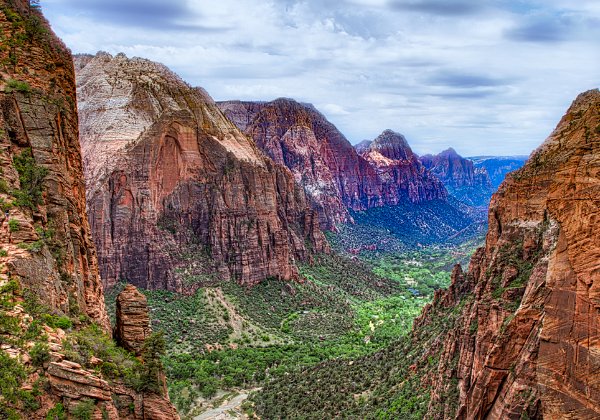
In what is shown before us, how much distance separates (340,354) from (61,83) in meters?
65.0

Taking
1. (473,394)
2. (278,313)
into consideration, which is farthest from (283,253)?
(473,394)

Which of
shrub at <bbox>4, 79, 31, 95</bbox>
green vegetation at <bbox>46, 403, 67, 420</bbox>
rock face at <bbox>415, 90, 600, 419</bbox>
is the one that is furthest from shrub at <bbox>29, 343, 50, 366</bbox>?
rock face at <bbox>415, 90, 600, 419</bbox>

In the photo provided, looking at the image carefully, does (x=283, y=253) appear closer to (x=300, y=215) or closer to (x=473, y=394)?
(x=300, y=215)

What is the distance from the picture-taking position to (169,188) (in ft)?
357

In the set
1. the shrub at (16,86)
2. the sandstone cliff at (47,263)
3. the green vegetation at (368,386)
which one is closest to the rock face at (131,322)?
the sandstone cliff at (47,263)

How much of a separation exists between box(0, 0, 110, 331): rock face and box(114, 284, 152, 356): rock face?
150 cm

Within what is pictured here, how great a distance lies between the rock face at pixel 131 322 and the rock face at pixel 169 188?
6742 cm

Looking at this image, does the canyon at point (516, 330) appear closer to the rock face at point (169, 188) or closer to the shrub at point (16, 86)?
the shrub at point (16, 86)

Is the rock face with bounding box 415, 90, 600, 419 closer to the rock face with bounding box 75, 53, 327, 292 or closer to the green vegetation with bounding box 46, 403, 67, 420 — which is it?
the green vegetation with bounding box 46, 403, 67, 420

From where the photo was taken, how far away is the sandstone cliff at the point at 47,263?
73.9ft

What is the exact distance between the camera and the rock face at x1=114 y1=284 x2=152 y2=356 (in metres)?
33.1

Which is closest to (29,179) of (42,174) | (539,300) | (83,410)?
(42,174)

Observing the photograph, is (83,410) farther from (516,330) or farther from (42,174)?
(516,330)

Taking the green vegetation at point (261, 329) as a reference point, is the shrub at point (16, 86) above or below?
above
